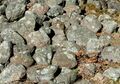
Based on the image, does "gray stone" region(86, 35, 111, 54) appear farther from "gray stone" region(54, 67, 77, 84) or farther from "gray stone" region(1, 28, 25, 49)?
"gray stone" region(1, 28, 25, 49)

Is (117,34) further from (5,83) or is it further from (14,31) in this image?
(5,83)

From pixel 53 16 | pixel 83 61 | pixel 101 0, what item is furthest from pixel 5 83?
pixel 101 0

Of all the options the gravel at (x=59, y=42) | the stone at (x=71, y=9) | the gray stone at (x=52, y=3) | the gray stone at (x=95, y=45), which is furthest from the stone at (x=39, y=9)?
the gray stone at (x=95, y=45)

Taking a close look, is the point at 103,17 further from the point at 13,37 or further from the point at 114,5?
the point at 13,37

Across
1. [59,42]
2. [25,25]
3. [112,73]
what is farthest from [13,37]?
[112,73]

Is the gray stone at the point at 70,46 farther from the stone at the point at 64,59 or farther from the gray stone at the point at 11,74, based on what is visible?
the gray stone at the point at 11,74

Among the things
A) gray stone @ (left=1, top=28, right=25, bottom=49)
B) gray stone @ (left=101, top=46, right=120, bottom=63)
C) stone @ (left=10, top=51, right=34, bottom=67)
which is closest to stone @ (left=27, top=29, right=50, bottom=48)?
gray stone @ (left=1, top=28, right=25, bottom=49)

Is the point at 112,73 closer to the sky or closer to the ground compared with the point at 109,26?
closer to the ground
